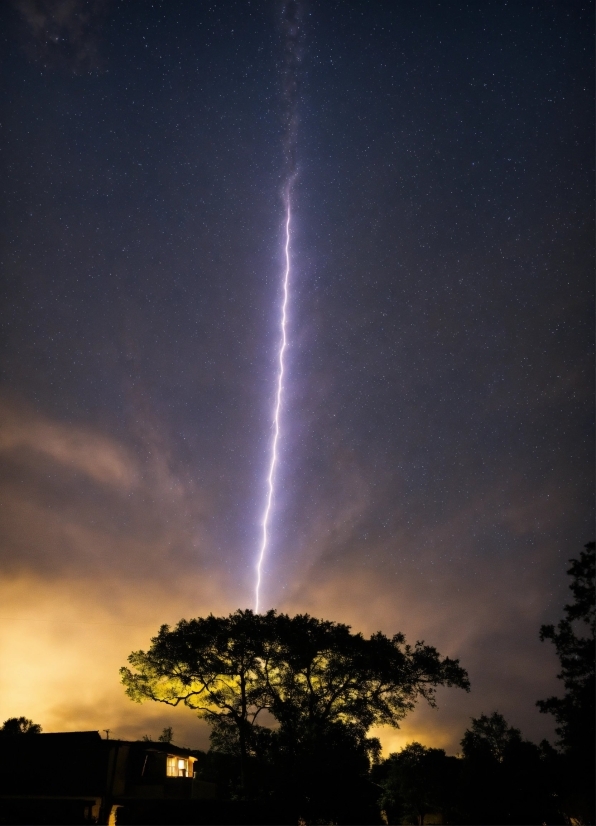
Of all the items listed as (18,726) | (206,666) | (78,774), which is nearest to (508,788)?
(206,666)

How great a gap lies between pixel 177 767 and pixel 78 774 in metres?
10.0

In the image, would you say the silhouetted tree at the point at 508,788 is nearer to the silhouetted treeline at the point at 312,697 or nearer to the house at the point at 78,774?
the silhouetted treeline at the point at 312,697

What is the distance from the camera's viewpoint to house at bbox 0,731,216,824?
32.8 metres

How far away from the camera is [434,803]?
129 ft

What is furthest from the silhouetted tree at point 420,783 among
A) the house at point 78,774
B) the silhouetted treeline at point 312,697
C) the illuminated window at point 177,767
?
the house at point 78,774

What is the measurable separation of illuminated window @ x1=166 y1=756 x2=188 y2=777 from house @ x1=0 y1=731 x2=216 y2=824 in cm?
111

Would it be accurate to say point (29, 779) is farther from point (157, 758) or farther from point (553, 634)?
point (553, 634)

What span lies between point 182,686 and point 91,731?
296 inches

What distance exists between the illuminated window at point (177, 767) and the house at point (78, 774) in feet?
3.65

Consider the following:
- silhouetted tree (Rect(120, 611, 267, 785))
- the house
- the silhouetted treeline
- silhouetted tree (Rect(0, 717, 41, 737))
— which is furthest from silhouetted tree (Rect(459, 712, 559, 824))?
silhouetted tree (Rect(0, 717, 41, 737))

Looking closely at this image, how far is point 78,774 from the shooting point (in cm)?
3412

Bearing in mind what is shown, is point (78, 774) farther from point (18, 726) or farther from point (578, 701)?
point (18, 726)

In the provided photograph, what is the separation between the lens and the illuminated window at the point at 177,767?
40.5 metres

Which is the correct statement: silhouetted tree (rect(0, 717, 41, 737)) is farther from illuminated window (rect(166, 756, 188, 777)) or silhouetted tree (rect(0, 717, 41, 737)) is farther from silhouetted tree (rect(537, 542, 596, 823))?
silhouetted tree (rect(537, 542, 596, 823))
